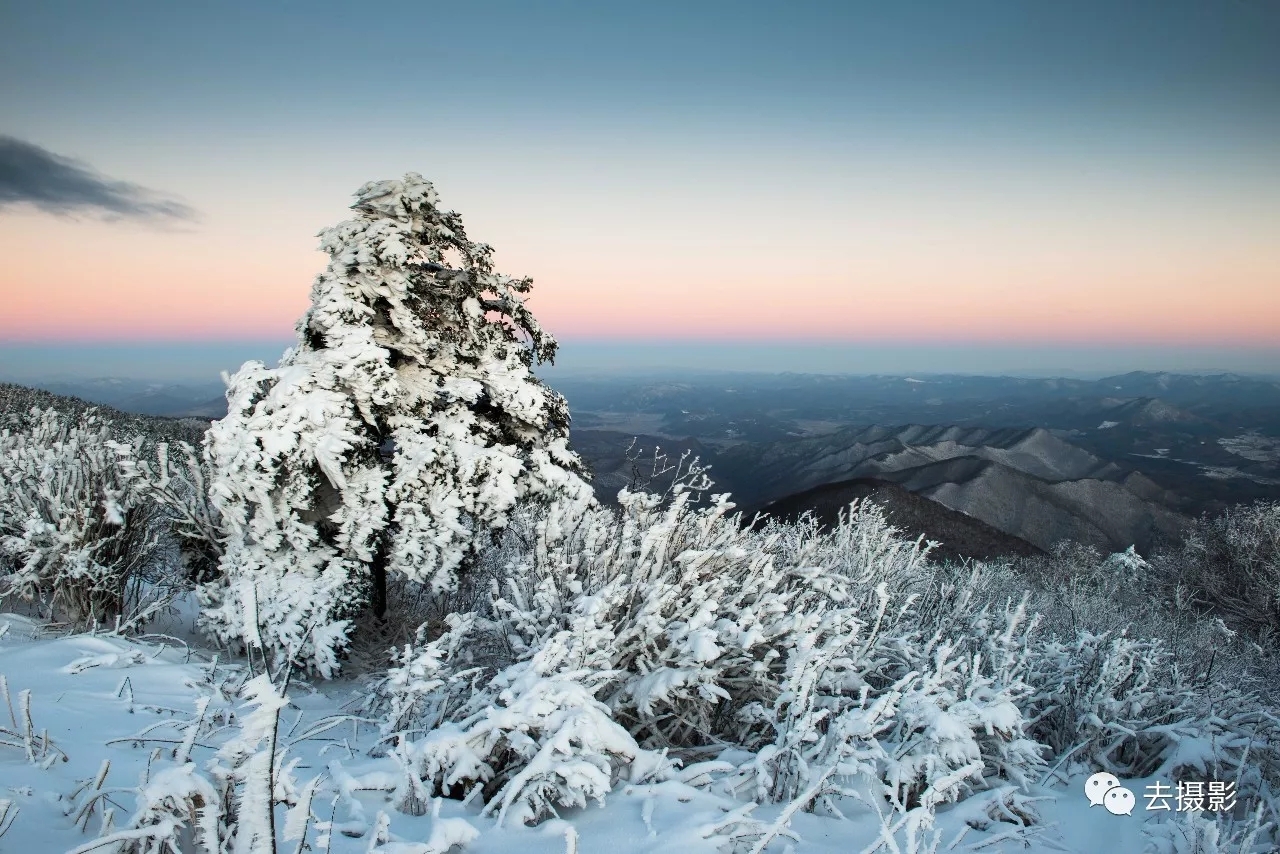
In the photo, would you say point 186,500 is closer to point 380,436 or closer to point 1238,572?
point 380,436

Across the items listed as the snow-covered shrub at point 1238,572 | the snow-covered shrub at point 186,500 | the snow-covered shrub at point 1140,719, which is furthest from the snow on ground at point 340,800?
the snow-covered shrub at point 1238,572

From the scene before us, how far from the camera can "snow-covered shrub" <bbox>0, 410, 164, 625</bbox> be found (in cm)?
523

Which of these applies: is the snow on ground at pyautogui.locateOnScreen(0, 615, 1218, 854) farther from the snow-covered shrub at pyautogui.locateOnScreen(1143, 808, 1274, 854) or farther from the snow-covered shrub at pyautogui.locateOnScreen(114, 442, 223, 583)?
the snow-covered shrub at pyautogui.locateOnScreen(114, 442, 223, 583)

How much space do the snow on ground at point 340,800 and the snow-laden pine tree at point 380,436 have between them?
143 centimetres

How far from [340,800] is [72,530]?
15.7 ft

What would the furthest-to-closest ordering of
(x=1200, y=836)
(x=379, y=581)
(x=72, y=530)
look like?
1. (x=379, y=581)
2. (x=72, y=530)
3. (x=1200, y=836)

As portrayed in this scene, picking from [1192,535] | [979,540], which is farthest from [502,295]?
[979,540]

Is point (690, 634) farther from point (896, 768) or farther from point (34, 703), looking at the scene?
point (34, 703)

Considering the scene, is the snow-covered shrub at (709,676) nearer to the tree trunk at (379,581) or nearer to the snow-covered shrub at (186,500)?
the tree trunk at (379,581)

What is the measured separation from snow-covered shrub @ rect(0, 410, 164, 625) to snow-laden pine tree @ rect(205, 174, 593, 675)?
81 cm

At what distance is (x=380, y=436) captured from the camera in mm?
6738

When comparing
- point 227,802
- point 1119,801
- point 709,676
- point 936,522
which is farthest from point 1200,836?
point 936,522

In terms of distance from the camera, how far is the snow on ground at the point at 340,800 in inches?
82.4

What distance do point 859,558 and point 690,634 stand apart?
3.97 metres
